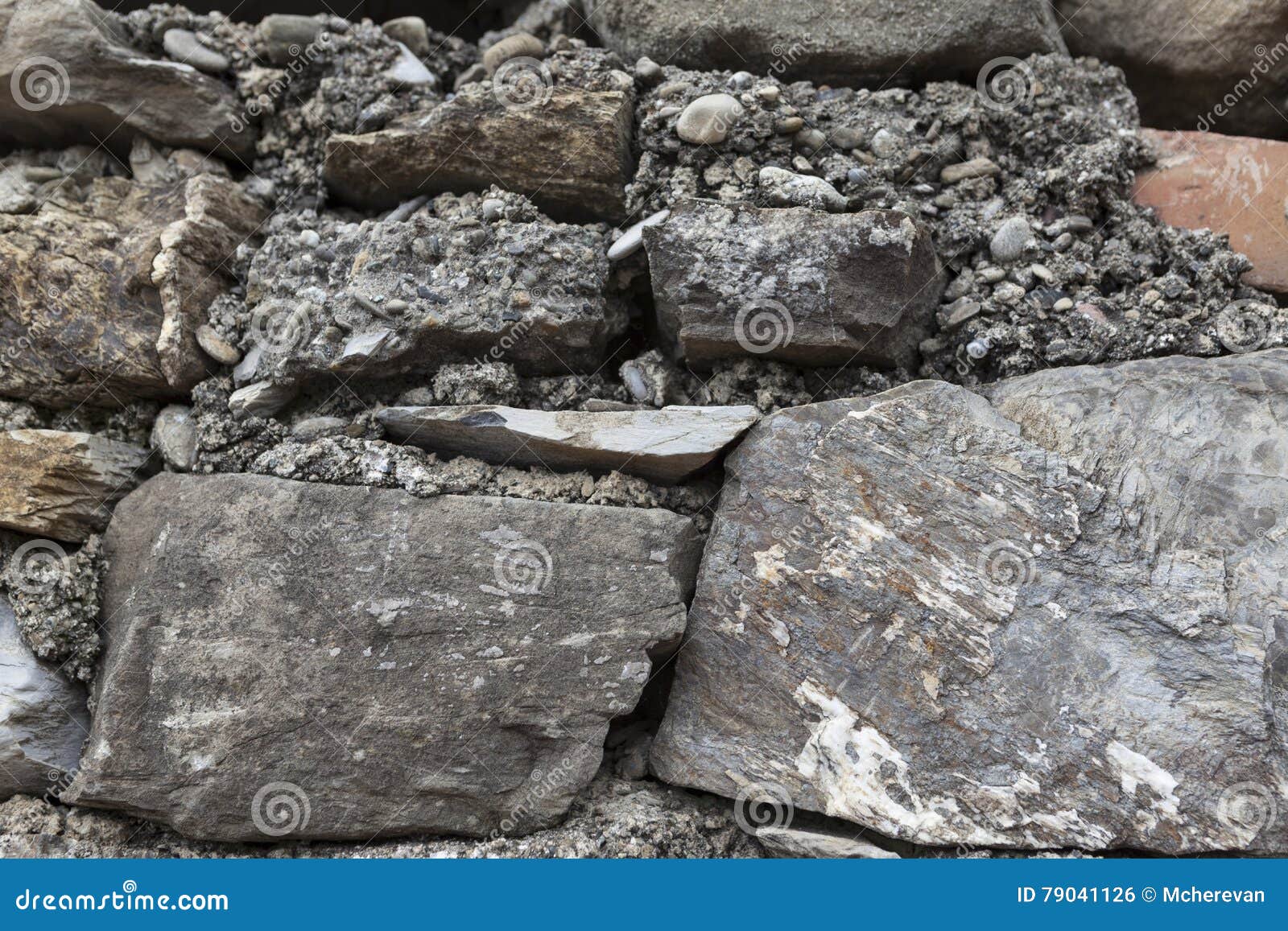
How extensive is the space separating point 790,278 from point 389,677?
1.50 meters

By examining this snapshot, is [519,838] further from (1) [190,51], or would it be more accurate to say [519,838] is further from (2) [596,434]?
(1) [190,51]

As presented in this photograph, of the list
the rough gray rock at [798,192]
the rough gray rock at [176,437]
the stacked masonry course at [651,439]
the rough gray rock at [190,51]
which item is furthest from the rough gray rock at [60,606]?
the rough gray rock at [798,192]

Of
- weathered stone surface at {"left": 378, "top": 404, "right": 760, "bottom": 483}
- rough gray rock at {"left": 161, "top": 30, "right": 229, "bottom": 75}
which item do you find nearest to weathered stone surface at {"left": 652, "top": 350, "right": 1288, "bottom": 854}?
weathered stone surface at {"left": 378, "top": 404, "right": 760, "bottom": 483}

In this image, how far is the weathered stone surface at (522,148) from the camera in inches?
112

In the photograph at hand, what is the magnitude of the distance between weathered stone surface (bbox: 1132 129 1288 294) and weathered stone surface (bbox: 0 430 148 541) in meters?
3.14

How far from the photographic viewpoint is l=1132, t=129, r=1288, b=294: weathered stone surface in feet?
8.56

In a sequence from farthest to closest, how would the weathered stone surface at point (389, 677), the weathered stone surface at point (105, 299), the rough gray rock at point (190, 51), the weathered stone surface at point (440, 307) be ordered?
the rough gray rock at point (190, 51)
the weathered stone surface at point (105, 299)
the weathered stone surface at point (440, 307)
the weathered stone surface at point (389, 677)

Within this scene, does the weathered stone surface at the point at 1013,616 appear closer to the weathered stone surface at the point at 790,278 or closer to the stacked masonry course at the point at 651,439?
the stacked masonry course at the point at 651,439

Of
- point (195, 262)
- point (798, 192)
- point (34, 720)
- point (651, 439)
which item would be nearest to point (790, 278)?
point (798, 192)

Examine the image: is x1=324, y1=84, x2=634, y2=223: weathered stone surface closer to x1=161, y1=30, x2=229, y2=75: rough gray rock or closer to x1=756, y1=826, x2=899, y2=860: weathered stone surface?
x1=161, y1=30, x2=229, y2=75: rough gray rock

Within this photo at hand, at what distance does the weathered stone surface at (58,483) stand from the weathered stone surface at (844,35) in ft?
6.77

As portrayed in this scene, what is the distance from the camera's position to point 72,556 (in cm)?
271

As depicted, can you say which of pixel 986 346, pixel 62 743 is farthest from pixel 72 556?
pixel 986 346

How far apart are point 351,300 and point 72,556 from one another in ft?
3.53
